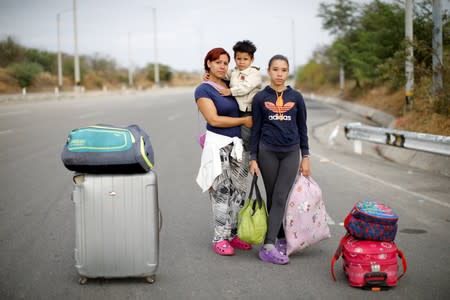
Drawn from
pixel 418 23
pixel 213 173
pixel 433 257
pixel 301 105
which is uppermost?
pixel 418 23

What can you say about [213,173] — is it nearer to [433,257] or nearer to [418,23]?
[433,257]

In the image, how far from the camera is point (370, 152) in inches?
577

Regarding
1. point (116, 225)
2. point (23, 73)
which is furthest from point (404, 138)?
point (23, 73)

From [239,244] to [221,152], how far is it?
0.98 metres

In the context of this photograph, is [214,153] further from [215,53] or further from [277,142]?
[215,53]

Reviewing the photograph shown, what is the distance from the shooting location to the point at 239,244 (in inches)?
244

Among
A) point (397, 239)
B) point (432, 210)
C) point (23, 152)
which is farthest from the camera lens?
point (23, 152)

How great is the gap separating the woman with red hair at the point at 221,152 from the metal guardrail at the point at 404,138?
5.48 metres

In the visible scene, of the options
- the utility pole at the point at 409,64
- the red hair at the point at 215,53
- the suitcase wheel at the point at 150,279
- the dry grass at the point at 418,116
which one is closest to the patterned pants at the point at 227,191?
the red hair at the point at 215,53

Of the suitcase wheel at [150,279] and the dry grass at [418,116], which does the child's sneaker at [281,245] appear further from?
the dry grass at [418,116]

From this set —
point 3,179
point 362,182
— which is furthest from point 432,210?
point 3,179

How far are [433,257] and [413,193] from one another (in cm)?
329

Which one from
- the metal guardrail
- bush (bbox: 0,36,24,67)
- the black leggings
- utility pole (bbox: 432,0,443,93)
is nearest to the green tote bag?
the black leggings

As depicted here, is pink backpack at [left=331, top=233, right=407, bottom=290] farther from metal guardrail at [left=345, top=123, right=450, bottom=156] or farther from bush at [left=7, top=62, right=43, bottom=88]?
bush at [left=7, top=62, right=43, bottom=88]
